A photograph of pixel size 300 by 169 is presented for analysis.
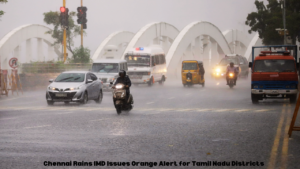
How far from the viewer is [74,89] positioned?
20.5 metres

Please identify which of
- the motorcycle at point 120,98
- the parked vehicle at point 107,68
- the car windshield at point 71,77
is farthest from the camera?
the parked vehicle at point 107,68

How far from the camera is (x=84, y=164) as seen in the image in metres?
7.65

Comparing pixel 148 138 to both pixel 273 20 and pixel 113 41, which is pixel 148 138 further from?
pixel 113 41

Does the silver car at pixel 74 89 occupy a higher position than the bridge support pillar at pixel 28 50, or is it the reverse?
the bridge support pillar at pixel 28 50

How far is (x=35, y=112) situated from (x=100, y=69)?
44.0ft

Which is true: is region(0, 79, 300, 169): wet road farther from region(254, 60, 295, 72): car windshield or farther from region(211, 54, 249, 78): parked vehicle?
region(211, 54, 249, 78): parked vehicle

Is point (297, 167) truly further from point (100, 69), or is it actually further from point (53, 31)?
point (53, 31)

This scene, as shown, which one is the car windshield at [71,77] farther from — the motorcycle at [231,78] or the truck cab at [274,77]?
the motorcycle at [231,78]

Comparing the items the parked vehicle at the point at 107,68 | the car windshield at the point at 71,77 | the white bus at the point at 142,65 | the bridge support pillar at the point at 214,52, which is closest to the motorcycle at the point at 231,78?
the white bus at the point at 142,65

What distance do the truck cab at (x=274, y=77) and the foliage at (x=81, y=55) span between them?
27.8 metres

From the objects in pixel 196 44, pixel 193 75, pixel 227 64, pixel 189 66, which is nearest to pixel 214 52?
pixel 196 44

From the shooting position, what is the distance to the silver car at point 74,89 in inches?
801

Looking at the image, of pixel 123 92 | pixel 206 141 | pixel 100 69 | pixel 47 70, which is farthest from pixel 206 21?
pixel 206 141

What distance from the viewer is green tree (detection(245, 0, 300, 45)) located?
183 feet
